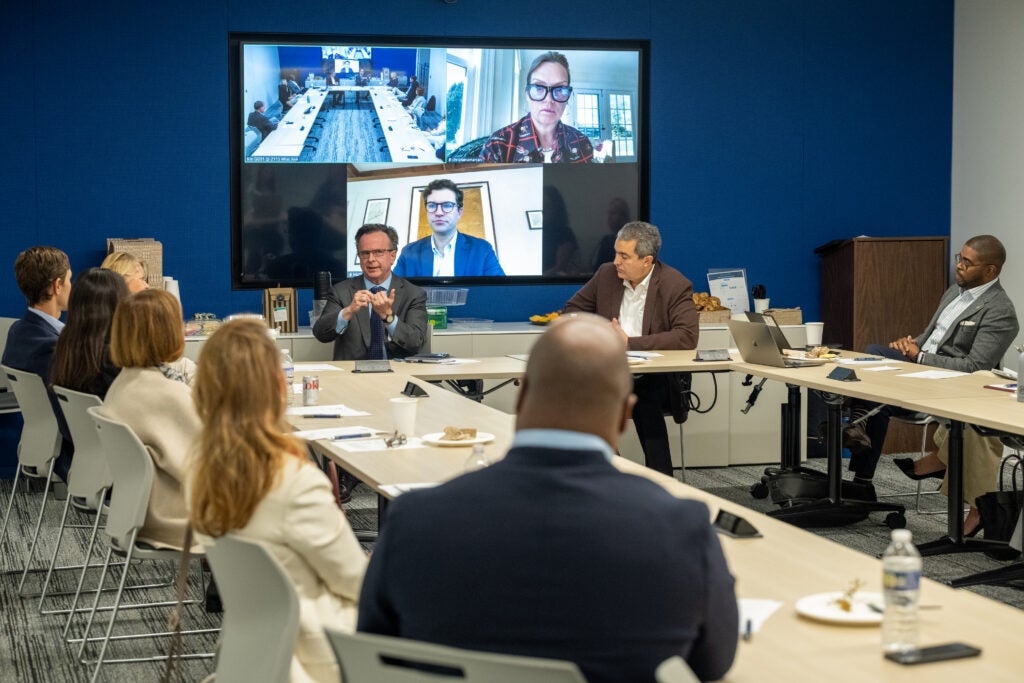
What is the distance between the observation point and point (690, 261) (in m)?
8.41

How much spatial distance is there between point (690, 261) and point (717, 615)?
6.80 meters

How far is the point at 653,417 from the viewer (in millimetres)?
6617

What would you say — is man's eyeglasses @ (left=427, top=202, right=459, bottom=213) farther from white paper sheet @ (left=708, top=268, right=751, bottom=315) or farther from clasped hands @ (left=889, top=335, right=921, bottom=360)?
clasped hands @ (left=889, top=335, right=921, bottom=360)

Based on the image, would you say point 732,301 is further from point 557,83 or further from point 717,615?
point 717,615

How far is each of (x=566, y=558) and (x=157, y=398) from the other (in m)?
2.38

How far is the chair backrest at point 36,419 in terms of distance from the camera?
4832 mm

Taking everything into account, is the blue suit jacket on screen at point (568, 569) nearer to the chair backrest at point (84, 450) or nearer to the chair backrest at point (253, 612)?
the chair backrest at point (253, 612)

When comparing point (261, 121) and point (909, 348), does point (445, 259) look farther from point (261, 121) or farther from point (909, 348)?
point (909, 348)

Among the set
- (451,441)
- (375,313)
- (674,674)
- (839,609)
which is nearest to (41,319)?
(375,313)

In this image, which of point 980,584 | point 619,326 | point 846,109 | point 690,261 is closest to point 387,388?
point 619,326

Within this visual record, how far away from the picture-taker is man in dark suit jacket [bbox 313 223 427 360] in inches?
262

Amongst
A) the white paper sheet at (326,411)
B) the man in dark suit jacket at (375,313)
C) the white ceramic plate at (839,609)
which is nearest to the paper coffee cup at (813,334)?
the man in dark suit jacket at (375,313)

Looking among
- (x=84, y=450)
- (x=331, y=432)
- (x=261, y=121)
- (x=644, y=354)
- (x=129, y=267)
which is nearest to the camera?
(x=331, y=432)

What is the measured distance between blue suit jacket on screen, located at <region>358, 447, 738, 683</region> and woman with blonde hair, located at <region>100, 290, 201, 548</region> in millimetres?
2157
